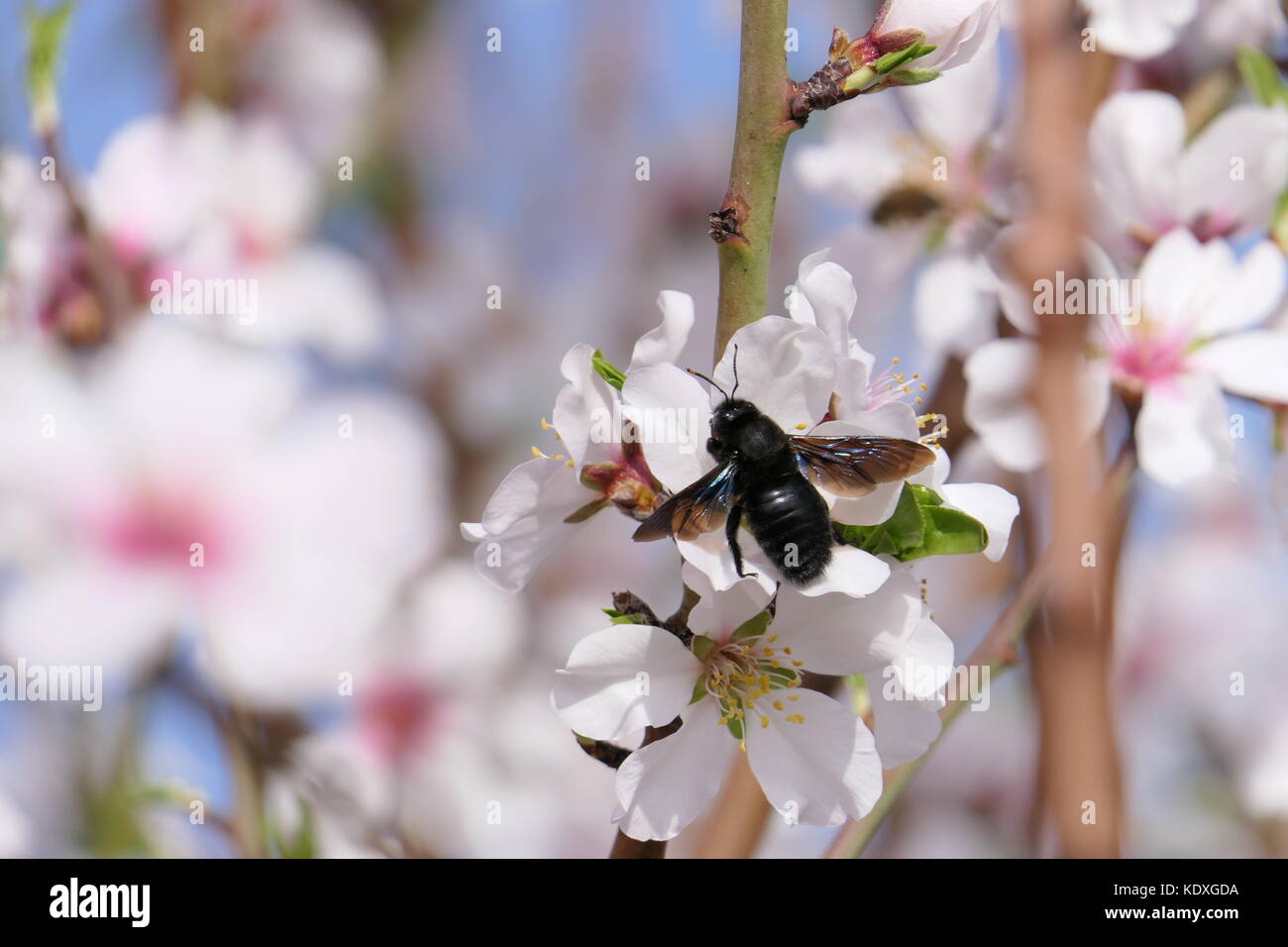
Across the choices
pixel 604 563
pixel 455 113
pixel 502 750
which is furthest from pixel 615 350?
pixel 502 750

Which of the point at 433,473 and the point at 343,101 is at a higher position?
the point at 343,101

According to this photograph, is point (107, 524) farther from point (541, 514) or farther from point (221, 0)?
point (541, 514)

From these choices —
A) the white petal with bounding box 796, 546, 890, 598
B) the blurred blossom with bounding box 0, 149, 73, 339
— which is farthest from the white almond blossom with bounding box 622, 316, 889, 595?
the blurred blossom with bounding box 0, 149, 73, 339

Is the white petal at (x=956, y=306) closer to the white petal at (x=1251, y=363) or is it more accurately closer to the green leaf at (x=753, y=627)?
the white petal at (x=1251, y=363)

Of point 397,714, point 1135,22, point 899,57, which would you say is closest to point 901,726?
point 899,57

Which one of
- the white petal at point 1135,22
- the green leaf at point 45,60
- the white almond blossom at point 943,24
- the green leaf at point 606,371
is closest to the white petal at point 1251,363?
the white petal at point 1135,22

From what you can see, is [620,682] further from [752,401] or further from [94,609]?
[94,609]

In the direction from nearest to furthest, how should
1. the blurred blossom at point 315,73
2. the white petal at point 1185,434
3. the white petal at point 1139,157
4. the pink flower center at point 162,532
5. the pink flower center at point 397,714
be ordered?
the white petal at point 1185,434 → the white petal at point 1139,157 → the pink flower center at point 162,532 → the pink flower center at point 397,714 → the blurred blossom at point 315,73
